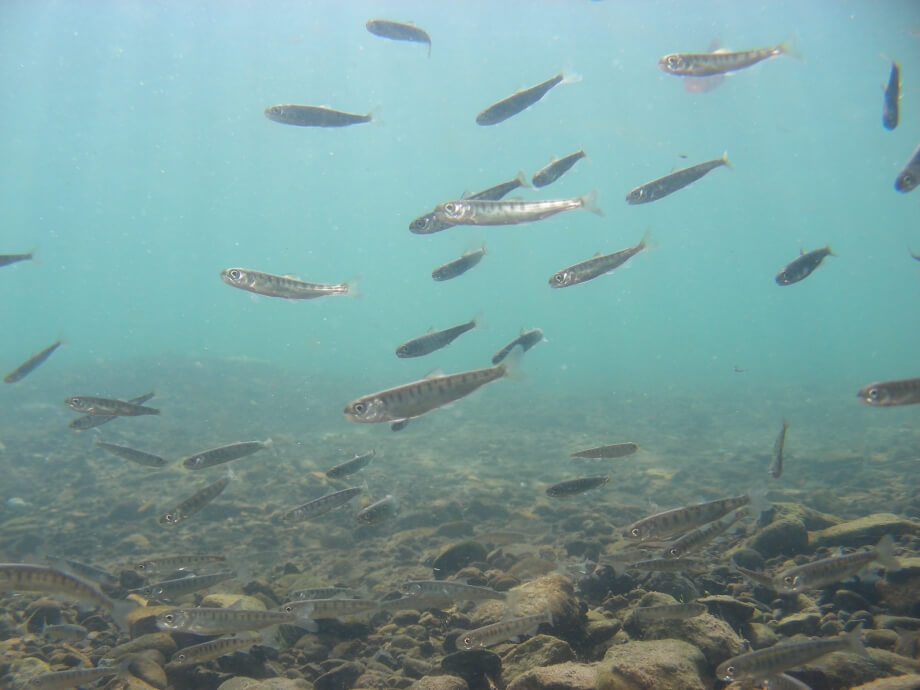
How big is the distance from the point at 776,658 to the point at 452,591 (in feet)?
9.12

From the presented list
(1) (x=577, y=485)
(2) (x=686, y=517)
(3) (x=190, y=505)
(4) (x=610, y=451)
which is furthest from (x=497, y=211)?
(3) (x=190, y=505)

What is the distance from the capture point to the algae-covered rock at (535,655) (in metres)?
3.83

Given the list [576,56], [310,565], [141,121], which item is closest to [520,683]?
[310,565]

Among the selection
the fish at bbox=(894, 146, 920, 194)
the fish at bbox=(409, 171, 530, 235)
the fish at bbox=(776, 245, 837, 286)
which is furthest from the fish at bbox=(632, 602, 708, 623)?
the fish at bbox=(894, 146, 920, 194)

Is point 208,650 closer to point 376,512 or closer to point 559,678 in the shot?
point 376,512

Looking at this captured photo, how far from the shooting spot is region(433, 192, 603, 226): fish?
5508mm

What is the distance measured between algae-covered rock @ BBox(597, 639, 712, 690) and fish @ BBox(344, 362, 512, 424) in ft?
7.11

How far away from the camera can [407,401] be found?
3.78 meters

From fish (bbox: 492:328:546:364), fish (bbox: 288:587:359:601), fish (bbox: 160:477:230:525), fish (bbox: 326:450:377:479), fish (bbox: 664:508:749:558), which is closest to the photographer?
fish (bbox: 664:508:749:558)

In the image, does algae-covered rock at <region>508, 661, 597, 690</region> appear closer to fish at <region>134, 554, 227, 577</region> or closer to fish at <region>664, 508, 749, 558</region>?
fish at <region>664, 508, 749, 558</region>

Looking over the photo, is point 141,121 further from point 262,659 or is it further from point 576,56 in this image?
point 262,659

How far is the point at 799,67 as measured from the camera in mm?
42094

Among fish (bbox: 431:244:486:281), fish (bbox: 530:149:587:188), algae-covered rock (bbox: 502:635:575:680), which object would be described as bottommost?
algae-covered rock (bbox: 502:635:575:680)

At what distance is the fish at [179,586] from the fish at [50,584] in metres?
0.68
